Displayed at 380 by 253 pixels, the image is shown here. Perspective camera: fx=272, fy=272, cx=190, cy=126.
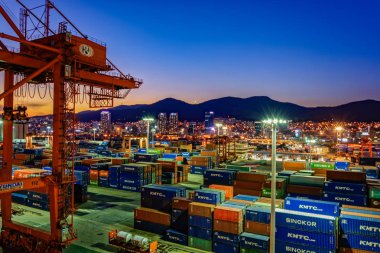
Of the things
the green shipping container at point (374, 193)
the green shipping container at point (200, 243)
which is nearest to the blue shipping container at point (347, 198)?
the green shipping container at point (374, 193)

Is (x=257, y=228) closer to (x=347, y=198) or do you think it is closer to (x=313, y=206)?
(x=313, y=206)

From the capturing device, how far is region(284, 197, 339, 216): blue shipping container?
18062 millimetres

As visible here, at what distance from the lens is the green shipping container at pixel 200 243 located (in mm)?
19750

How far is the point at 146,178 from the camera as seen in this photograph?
3847 centimetres

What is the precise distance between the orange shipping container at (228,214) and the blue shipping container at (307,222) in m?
2.50

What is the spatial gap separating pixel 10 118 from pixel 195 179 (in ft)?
111

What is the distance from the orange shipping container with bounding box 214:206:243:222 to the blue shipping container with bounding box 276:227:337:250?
2.55 meters

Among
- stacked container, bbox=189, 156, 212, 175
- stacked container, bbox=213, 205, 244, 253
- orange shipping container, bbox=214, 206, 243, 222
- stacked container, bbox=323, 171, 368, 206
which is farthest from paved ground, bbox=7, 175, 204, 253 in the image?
stacked container, bbox=189, 156, 212, 175

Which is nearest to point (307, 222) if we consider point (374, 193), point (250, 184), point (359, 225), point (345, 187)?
point (359, 225)

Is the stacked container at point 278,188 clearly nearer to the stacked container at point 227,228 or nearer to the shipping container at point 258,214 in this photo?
the shipping container at point 258,214

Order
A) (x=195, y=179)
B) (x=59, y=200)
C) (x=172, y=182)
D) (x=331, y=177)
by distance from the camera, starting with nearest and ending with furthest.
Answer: (x=59, y=200) < (x=331, y=177) < (x=172, y=182) < (x=195, y=179)

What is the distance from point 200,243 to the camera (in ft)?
65.8

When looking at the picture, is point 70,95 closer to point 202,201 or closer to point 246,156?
point 202,201

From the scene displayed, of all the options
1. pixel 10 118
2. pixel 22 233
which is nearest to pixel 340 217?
pixel 22 233
